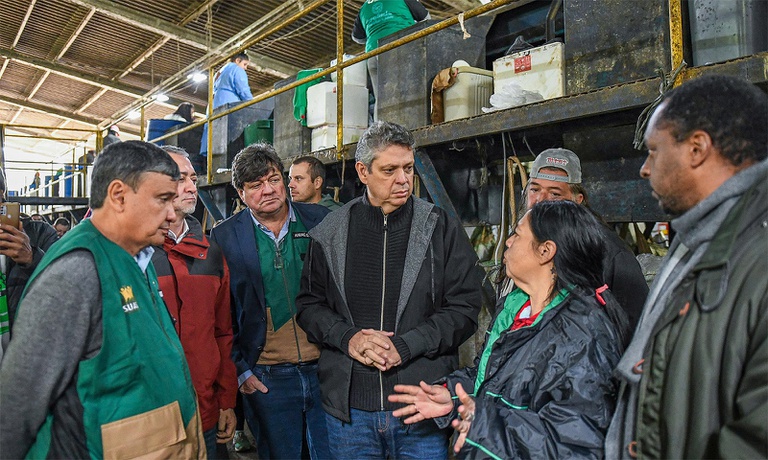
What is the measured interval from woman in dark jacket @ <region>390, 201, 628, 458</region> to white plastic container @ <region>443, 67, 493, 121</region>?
1782 millimetres

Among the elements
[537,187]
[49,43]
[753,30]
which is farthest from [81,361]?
[49,43]

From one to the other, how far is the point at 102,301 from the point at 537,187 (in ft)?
6.93

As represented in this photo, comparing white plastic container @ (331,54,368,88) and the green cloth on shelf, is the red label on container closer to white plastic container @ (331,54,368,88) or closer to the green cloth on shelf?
white plastic container @ (331,54,368,88)

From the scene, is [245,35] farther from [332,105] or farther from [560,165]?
[560,165]

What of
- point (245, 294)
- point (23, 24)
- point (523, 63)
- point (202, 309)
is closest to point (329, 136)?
point (523, 63)

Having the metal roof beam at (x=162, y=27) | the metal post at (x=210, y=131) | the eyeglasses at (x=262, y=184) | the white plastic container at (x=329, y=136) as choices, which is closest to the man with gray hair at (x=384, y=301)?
the eyeglasses at (x=262, y=184)

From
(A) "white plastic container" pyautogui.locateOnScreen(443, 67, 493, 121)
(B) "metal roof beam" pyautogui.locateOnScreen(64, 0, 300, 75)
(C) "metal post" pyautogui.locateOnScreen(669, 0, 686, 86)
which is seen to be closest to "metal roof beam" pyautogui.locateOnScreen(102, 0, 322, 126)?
(B) "metal roof beam" pyautogui.locateOnScreen(64, 0, 300, 75)

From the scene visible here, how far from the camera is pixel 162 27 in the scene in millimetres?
10820

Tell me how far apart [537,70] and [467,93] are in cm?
58

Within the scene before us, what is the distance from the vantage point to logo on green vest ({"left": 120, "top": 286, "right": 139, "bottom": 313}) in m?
1.45

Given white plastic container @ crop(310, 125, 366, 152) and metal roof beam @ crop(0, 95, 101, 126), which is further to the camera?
metal roof beam @ crop(0, 95, 101, 126)

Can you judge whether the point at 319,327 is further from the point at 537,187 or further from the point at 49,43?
the point at 49,43

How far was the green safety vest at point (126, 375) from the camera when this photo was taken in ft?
4.46

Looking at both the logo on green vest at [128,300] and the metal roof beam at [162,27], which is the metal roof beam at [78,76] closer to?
the metal roof beam at [162,27]
